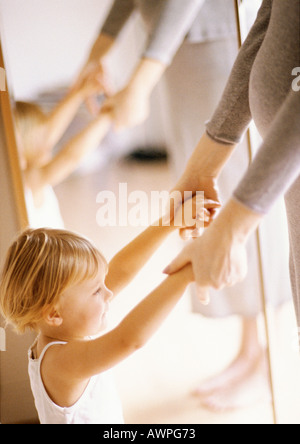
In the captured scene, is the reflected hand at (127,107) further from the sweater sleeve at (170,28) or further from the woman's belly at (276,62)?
the woman's belly at (276,62)

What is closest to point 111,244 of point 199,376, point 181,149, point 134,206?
point 134,206

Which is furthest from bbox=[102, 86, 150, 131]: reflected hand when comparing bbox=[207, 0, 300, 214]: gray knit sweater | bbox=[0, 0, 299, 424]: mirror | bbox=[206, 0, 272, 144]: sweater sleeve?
bbox=[207, 0, 300, 214]: gray knit sweater

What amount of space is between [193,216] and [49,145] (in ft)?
1.21

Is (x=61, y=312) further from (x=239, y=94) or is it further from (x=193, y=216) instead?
(x=239, y=94)

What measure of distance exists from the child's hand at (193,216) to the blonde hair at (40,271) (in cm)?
17

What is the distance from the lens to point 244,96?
2.34 ft

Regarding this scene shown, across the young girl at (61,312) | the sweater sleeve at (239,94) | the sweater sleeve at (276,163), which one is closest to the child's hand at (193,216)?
the young girl at (61,312)

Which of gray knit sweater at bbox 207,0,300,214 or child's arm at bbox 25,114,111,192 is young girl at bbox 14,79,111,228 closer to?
child's arm at bbox 25,114,111,192

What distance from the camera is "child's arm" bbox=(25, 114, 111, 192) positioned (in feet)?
3.13

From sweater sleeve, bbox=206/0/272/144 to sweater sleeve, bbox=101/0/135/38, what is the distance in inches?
12.1

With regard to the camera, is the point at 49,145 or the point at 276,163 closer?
the point at 276,163

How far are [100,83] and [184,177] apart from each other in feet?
0.98

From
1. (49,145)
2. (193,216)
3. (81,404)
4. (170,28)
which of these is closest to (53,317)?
(81,404)

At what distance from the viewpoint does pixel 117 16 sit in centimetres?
91
